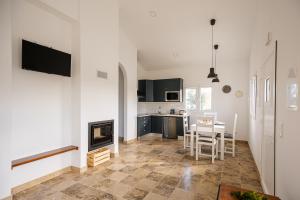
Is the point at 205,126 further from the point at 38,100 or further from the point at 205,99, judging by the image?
the point at 38,100

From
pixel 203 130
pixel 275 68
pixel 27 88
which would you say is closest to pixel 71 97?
pixel 27 88

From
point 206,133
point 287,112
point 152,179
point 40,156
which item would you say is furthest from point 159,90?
point 287,112

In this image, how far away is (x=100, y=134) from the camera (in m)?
3.76

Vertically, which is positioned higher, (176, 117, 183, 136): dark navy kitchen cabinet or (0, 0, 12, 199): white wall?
(0, 0, 12, 199): white wall

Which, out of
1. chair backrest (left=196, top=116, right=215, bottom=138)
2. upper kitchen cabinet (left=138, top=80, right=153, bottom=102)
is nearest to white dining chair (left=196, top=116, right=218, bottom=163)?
chair backrest (left=196, top=116, right=215, bottom=138)

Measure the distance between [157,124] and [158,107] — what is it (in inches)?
34.8

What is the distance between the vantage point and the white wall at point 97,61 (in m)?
3.28

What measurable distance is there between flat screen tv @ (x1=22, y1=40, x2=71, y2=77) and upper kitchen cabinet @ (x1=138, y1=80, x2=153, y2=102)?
3.64 m

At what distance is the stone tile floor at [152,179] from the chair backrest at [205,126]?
2.14 feet

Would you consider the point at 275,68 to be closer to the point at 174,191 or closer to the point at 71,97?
the point at 174,191

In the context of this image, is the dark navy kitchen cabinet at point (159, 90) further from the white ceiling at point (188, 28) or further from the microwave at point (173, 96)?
the white ceiling at point (188, 28)

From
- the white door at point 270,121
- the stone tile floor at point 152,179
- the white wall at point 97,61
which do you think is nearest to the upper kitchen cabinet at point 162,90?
the white wall at point 97,61

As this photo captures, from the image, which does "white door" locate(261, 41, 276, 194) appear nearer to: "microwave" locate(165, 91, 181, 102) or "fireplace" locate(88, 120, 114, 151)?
"fireplace" locate(88, 120, 114, 151)

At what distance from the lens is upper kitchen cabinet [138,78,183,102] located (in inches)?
251
